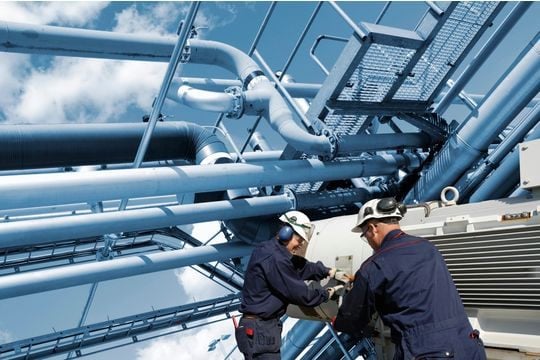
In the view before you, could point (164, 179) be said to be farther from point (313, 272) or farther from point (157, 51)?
point (157, 51)

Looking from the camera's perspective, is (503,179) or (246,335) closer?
(246,335)

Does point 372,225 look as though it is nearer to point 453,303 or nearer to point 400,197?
point 453,303

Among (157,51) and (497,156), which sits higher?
(157,51)

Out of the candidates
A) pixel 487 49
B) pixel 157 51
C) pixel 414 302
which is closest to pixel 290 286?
pixel 414 302

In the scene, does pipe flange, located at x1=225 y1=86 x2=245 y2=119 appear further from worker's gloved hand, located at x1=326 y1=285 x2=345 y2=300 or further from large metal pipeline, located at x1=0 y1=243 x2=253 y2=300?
worker's gloved hand, located at x1=326 y1=285 x2=345 y2=300

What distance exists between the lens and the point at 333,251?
4.34m

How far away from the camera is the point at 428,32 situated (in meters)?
4.96

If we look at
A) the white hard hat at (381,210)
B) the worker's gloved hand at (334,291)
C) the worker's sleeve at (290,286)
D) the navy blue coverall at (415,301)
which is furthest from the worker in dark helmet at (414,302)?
the worker's gloved hand at (334,291)

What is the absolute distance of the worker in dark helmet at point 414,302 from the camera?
8.82 feet

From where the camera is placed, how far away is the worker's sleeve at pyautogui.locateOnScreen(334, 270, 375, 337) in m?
2.92

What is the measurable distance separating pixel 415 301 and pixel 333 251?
161cm

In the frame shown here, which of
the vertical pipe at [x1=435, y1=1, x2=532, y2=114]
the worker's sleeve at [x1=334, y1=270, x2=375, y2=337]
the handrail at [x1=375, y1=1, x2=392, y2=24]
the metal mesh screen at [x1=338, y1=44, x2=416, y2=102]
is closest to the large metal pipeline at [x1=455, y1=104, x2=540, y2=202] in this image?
the vertical pipe at [x1=435, y1=1, x2=532, y2=114]

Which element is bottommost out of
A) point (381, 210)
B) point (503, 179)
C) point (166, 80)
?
point (381, 210)

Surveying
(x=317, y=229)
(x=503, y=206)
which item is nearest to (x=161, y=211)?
(x=317, y=229)
